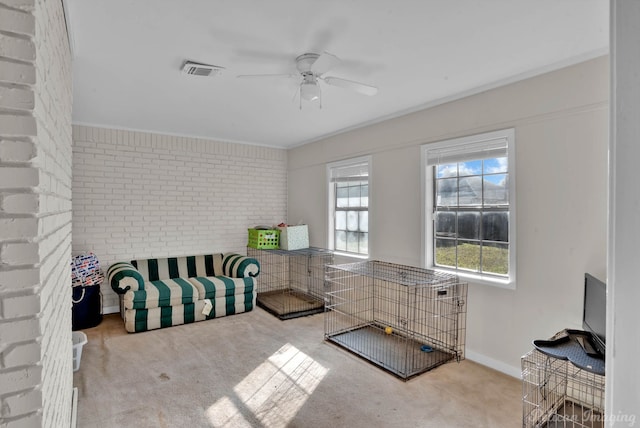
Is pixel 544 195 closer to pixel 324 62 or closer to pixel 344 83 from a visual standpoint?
pixel 344 83

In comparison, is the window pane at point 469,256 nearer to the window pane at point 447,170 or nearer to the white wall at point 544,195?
the white wall at point 544,195

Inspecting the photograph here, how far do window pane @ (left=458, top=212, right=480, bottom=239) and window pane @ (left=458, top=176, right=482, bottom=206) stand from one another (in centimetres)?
10

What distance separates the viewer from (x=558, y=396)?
2463 millimetres

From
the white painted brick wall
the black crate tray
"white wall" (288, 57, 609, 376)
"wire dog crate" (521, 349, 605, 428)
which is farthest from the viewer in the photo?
the white painted brick wall

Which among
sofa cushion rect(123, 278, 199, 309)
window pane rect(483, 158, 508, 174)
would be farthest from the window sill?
sofa cushion rect(123, 278, 199, 309)

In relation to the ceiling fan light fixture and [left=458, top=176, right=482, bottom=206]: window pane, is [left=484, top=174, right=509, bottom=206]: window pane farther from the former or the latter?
the ceiling fan light fixture

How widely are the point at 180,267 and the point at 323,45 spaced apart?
144 inches

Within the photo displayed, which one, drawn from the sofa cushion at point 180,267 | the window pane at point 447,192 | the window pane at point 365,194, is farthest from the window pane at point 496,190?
the sofa cushion at point 180,267

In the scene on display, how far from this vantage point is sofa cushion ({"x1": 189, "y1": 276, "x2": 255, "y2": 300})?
423 centimetres

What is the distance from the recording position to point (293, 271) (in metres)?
5.63

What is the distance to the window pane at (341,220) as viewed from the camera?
15.7ft

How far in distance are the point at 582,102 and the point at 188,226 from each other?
4.62 m

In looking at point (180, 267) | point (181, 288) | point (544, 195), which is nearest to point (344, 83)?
point (544, 195)

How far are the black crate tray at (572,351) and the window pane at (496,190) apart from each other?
115cm
